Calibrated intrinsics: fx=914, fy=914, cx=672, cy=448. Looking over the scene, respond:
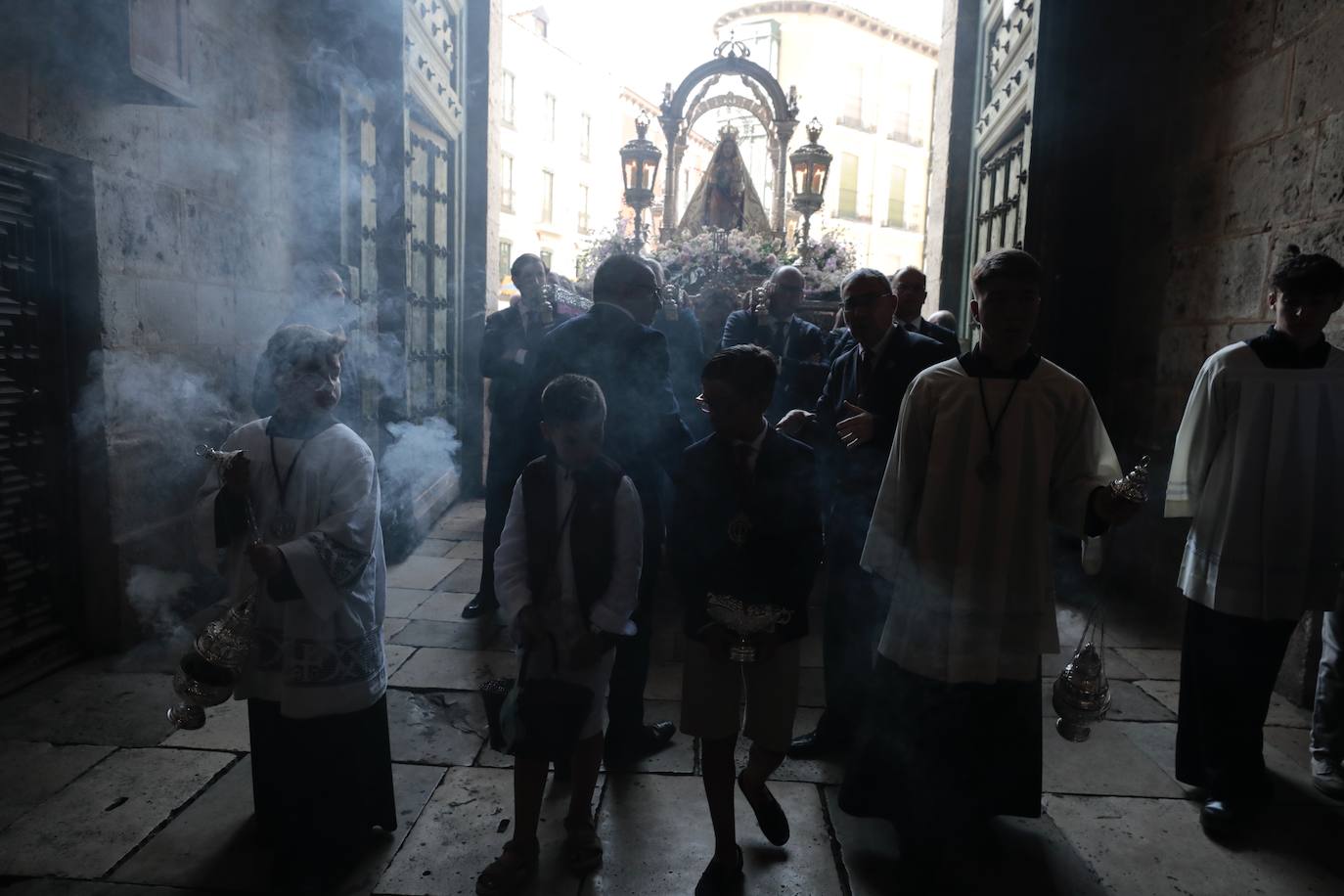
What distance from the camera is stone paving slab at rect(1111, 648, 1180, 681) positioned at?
4301 millimetres

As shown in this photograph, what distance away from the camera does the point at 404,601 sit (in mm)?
5250

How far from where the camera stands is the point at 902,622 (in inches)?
103

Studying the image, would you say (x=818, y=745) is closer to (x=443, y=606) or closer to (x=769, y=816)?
(x=769, y=816)

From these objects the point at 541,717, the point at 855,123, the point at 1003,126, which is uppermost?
the point at 855,123

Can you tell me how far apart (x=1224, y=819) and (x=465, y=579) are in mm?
4206

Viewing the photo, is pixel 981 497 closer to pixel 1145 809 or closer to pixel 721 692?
pixel 721 692

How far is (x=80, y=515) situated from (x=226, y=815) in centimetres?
197

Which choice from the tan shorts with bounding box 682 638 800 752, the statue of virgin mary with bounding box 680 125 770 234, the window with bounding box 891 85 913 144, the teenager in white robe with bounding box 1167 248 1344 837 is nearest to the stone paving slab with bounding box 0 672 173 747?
the tan shorts with bounding box 682 638 800 752

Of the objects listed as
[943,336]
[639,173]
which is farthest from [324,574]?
[639,173]

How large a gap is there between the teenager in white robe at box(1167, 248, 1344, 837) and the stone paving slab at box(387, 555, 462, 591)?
163 inches

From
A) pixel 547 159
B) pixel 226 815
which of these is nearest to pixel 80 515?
pixel 226 815

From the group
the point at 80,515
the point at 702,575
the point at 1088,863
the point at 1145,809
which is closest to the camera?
the point at 702,575

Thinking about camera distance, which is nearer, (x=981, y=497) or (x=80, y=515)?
(x=981, y=497)

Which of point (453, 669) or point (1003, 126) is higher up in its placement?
point (1003, 126)
